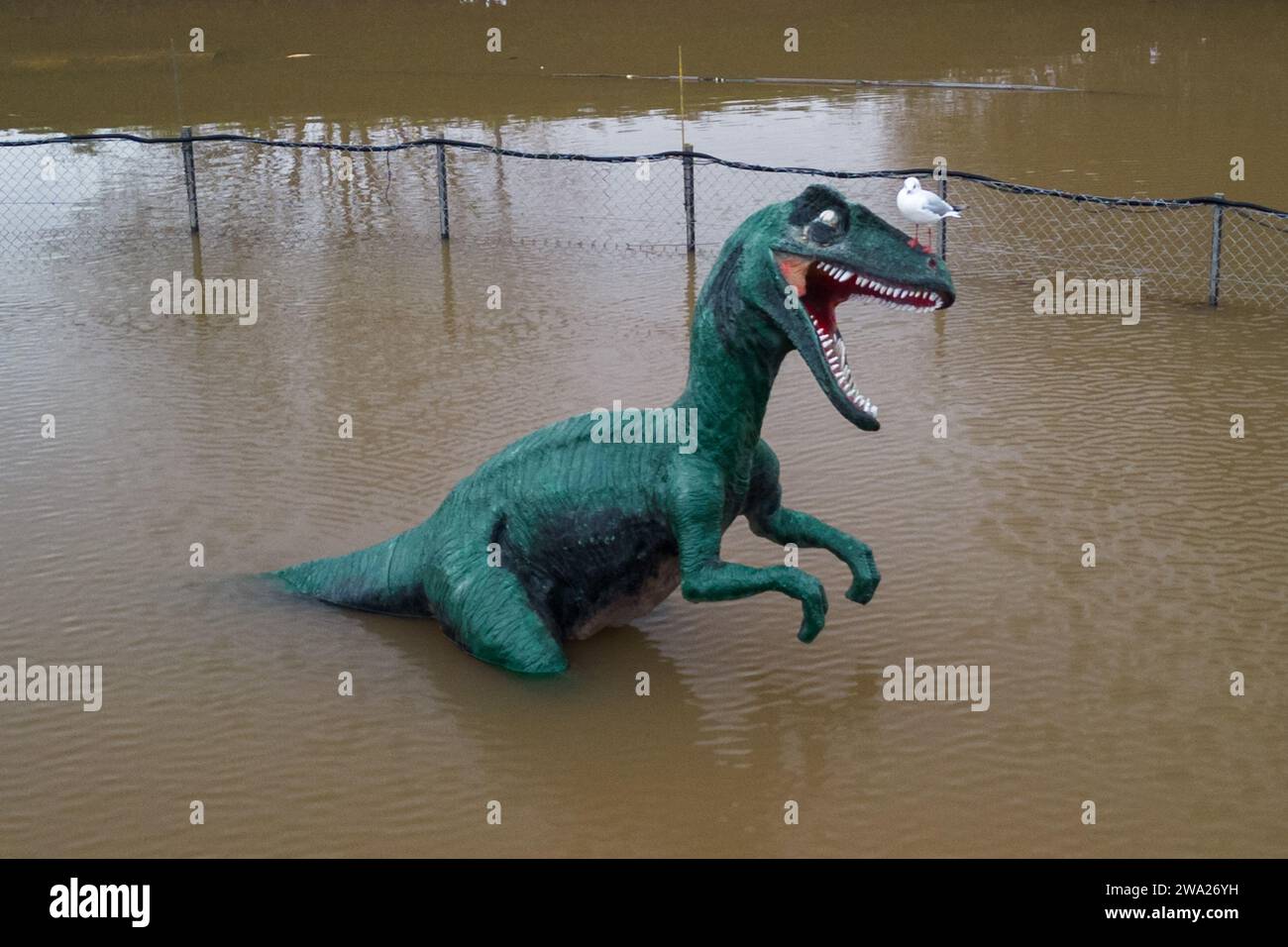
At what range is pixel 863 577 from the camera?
7.52 metres

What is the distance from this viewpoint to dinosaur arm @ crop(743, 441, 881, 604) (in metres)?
7.55

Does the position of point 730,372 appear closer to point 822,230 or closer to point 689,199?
point 822,230

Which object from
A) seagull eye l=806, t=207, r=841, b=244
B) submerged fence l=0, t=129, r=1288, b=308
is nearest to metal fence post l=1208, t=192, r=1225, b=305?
submerged fence l=0, t=129, r=1288, b=308

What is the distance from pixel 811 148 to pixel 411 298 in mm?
7099

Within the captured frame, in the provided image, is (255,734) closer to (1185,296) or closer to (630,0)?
(1185,296)

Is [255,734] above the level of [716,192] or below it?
below

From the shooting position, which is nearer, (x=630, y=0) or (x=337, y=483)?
(x=337, y=483)

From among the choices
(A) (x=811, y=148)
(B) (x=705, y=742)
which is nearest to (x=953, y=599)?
(B) (x=705, y=742)

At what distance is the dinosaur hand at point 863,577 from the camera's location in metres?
7.52

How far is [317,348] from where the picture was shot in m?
12.8

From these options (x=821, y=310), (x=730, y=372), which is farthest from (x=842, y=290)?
(x=730, y=372)

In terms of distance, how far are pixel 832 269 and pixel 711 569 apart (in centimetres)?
138

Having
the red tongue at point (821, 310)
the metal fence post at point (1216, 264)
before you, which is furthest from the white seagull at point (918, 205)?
the red tongue at point (821, 310)

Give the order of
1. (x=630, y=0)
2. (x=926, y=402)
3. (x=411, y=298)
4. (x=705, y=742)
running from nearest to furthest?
(x=705, y=742)
(x=926, y=402)
(x=411, y=298)
(x=630, y=0)
